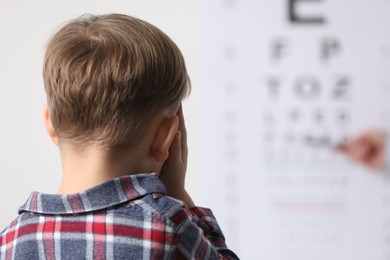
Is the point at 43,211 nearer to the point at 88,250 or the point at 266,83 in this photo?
the point at 88,250

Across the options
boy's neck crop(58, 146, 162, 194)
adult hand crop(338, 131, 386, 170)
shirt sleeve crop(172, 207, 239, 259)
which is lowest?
adult hand crop(338, 131, 386, 170)

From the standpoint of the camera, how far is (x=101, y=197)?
70 cm

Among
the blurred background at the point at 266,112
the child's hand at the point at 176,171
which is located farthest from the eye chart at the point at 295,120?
the child's hand at the point at 176,171

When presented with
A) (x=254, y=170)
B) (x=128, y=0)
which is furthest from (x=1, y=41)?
(x=254, y=170)

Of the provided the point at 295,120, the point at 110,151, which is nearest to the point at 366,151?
the point at 295,120

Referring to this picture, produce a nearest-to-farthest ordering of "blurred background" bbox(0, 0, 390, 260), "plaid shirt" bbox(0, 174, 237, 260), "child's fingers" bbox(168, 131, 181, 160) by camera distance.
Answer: "plaid shirt" bbox(0, 174, 237, 260)
"child's fingers" bbox(168, 131, 181, 160)
"blurred background" bbox(0, 0, 390, 260)

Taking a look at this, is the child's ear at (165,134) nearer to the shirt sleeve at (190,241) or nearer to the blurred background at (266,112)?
the shirt sleeve at (190,241)

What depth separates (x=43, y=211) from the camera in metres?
0.70

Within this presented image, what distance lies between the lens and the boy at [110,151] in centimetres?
69

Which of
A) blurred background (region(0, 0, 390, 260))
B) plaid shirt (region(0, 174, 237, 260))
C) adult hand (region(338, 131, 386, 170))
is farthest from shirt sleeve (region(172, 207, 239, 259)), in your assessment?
adult hand (region(338, 131, 386, 170))

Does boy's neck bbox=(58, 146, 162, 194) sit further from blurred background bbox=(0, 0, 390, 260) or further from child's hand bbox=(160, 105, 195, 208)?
blurred background bbox=(0, 0, 390, 260)

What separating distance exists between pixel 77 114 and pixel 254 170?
48.2 inches

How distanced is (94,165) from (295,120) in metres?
A: 1.24

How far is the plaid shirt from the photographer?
68 cm
